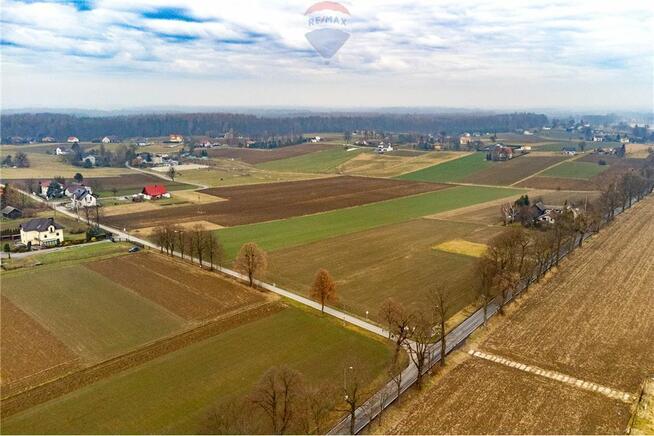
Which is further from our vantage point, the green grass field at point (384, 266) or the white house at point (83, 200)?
the white house at point (83, 200)

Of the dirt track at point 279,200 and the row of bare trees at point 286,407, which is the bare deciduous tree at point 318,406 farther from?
the dirt track at point 279,200

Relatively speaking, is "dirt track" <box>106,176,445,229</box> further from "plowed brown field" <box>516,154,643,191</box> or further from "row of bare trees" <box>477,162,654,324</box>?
"row of bare trees" <box>477,162,654,324</box>

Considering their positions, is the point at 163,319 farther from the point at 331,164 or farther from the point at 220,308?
the point at 331,164

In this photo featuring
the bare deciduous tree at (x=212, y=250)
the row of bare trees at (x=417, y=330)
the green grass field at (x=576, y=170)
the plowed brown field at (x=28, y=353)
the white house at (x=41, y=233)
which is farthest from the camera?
the green grass field at (x=576, y=170)

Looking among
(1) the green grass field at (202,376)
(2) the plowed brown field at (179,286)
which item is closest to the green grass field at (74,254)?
(2) the plowed brown field at (179,286)

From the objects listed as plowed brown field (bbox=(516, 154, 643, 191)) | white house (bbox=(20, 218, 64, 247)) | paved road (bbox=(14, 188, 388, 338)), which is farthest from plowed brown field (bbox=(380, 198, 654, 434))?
plowed brown field (bbox=(516, 154, 643, 191))

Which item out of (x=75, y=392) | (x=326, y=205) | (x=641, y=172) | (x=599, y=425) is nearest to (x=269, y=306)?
(x=75, y=392)

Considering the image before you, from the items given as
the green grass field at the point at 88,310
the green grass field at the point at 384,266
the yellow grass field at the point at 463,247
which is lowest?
the green grass field at the point at 88,310
